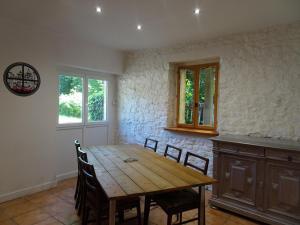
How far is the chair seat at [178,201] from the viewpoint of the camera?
2102 mm

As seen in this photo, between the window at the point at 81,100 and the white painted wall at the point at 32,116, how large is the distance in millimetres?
351

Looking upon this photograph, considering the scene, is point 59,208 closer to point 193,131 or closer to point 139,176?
point 139,176

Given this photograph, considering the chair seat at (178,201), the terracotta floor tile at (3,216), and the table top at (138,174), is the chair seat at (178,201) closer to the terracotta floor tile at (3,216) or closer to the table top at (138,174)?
the table top at (138,174)

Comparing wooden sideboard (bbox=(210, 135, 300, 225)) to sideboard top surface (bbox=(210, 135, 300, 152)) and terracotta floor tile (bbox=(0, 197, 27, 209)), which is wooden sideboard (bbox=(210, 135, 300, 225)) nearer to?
sideboard top surface (bbox=(210, 135, 300, 152))

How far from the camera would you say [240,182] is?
114 inches

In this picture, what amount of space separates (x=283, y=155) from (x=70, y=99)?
11.6ft

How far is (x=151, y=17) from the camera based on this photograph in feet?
9.60

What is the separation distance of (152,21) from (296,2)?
5.39ft

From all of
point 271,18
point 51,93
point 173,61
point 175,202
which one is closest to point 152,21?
point 173,61

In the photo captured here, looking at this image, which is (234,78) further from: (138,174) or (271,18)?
(138,174)

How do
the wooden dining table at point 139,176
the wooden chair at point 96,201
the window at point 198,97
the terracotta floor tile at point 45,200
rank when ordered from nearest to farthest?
the wooden dining table at point 139,176 < the wooden chair at point 96,201 < the terracotta floor tile at point 45,200 < the window at point 198,97

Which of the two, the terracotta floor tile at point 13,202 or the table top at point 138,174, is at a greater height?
the table top at point 138,174

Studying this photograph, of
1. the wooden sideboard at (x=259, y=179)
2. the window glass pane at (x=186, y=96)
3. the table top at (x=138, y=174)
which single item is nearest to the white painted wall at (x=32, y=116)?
the table top at (x=138, y=174)

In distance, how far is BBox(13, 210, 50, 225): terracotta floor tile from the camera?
2.66 m
